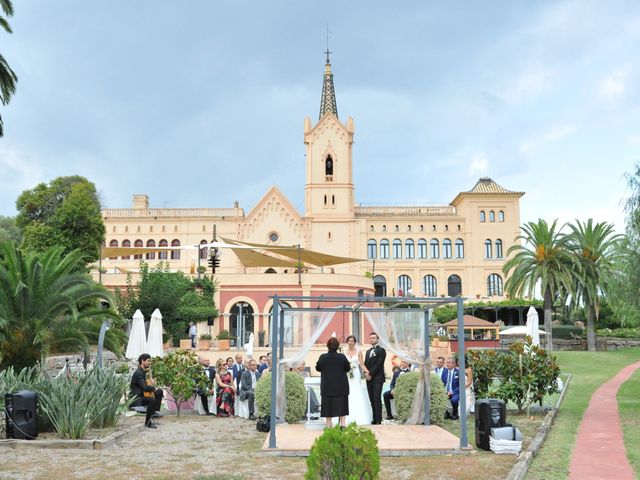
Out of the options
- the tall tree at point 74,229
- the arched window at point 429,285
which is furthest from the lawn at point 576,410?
the arched window at point 429,285

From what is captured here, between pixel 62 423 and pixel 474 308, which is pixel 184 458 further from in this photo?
pixel 474 308

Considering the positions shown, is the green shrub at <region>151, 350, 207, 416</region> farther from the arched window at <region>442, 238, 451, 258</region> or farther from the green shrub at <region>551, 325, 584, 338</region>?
the arched window at <region>442, 238, 451, 258</region>

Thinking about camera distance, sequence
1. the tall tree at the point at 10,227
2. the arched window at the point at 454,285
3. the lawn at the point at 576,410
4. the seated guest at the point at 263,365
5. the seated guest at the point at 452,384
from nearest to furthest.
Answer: the lawn at the point at 576,410 < the seated guest at the point at 452,384 < the seated guest at the point at 263,365 < the tall tree at the point at 10,227 < the arched window at the point at 454,285

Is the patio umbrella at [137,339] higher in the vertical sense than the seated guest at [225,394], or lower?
higher

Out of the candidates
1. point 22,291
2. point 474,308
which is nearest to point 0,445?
point 22,291

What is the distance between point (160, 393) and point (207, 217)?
1767 inches

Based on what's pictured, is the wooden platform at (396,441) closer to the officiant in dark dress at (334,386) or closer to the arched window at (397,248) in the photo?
the officiant in dark dress at (334,386)

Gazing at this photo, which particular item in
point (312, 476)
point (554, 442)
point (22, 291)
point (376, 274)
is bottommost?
point (554, 442)

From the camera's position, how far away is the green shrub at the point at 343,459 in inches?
197

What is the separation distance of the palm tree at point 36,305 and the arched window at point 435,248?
1768 inches

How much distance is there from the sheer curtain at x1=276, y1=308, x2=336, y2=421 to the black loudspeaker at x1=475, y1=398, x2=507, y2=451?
323 cm

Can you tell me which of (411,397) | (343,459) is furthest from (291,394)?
(343,459)

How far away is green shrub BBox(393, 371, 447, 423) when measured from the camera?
36.7 feet

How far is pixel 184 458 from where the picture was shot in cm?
833
